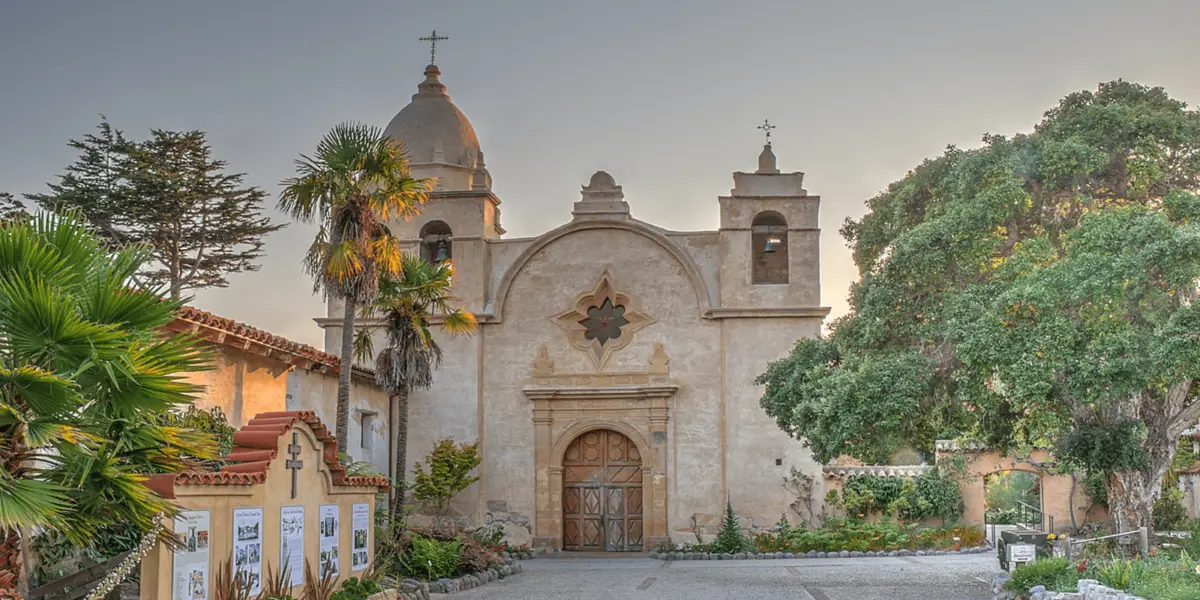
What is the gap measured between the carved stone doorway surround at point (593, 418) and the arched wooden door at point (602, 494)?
374 millimetres

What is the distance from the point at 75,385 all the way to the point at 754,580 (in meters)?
13.9

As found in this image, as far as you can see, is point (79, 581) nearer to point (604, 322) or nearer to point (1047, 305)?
point (1047, 305)

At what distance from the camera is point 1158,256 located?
49.5ft

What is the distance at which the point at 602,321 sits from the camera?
27.4 metres

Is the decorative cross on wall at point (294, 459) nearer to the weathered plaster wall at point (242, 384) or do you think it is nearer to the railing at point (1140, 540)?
the weathered plaster wall at point (242, 384)

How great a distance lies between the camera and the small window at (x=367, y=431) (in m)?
25.5

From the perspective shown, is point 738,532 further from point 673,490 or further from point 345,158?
point 345,158

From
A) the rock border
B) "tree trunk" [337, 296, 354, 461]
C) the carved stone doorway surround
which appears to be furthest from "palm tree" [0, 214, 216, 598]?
the carved stone doorway surround

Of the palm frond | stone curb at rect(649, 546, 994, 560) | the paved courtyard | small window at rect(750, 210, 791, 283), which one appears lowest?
stone curb at rect(649, 546, 994, 560)

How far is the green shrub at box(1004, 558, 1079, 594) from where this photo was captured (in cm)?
1421

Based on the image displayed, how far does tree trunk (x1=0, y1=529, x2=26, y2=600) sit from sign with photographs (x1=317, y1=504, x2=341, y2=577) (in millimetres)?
5132

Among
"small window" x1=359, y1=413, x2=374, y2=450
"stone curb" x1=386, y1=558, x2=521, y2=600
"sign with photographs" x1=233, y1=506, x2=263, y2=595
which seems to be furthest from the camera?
"small window" x1=359, y1=413, x2=374, y2=450

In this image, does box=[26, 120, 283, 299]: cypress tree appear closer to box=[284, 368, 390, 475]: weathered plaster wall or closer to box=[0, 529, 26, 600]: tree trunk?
box=[284, 368, 390, 475]: weathered plaster wall

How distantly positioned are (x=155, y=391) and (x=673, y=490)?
63.4 ft
